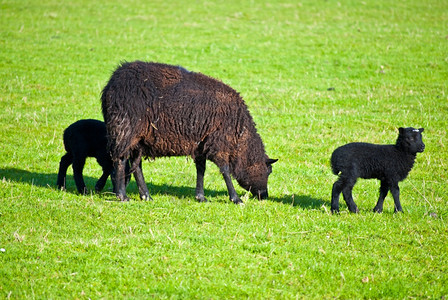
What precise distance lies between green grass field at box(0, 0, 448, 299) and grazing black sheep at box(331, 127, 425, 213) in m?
0.44

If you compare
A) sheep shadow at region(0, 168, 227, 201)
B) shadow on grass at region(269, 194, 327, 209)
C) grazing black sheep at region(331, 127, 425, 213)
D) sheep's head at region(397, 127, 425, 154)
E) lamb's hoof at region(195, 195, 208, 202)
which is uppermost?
sheep's head at region(397, 127, 425, 154)

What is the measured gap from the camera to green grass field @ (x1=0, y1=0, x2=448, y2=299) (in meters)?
7.52

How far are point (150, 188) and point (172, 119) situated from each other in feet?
6.76

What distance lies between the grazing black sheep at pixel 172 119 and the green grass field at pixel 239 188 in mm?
879

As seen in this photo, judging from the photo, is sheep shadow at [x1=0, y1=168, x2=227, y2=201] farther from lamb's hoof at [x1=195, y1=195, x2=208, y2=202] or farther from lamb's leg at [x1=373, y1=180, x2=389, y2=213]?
lamb's leg at [x1=373, y1=180, x2=389, y2=213]

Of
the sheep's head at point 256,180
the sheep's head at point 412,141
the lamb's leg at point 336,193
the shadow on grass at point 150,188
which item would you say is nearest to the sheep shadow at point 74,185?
the shadow on grass at point 150,188

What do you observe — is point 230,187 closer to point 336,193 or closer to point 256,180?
point 256,180

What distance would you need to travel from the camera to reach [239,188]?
12492mm

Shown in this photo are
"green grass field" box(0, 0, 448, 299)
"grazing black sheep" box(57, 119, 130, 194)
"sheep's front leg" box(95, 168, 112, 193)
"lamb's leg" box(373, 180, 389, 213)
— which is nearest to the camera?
"green grass field" box(0, 0, 448, 299)

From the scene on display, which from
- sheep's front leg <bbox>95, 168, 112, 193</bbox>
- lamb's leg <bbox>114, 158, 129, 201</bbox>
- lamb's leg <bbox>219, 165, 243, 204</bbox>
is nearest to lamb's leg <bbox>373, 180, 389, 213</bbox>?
lamb's leg <bbox>219, 165, 243, 204</bbox>

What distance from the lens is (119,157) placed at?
33.9ft

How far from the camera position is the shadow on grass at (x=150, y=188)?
435 inches

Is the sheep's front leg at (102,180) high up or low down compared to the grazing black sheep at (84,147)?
down

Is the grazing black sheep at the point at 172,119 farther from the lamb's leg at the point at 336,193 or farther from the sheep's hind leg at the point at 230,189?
the lamb's leg at the point at 336,193
